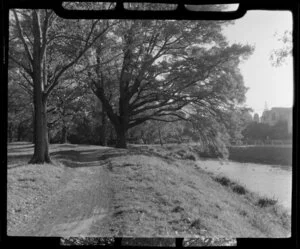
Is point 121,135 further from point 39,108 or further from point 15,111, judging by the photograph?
point 39,108

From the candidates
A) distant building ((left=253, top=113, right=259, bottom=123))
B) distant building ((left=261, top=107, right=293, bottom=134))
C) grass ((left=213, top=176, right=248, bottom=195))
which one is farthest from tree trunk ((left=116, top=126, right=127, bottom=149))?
grass ((left=213, top=176, right=248, bottom=195))

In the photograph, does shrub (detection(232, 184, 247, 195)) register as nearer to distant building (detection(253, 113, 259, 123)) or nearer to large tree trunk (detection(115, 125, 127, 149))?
large tree trunk (detection(115, 125, 127, 149))

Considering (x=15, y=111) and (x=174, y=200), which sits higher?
(x=15, y=111)

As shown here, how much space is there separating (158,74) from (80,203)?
165cm

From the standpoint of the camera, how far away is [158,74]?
3.02m

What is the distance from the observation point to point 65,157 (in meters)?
3.08

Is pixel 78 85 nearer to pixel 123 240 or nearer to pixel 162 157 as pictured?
pixel 162 157

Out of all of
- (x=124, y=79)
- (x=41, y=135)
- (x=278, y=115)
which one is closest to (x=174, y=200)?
(x=124, y=79)

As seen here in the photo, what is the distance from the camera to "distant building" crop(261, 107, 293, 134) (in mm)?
1391

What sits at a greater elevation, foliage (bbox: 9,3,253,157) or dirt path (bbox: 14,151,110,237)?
foliage (bbox: 9,3,253,157)

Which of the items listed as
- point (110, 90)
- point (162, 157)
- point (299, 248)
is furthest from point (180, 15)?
point (162, 157)

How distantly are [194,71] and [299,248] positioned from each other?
310 centimetres

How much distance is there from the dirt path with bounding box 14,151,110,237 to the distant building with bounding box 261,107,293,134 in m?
1.56

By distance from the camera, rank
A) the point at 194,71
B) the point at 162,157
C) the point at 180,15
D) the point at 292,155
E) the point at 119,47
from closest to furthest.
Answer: the point at 180,15, the point at 292,155, the point at 119,47, the point at 162,157, the point at 194,71
